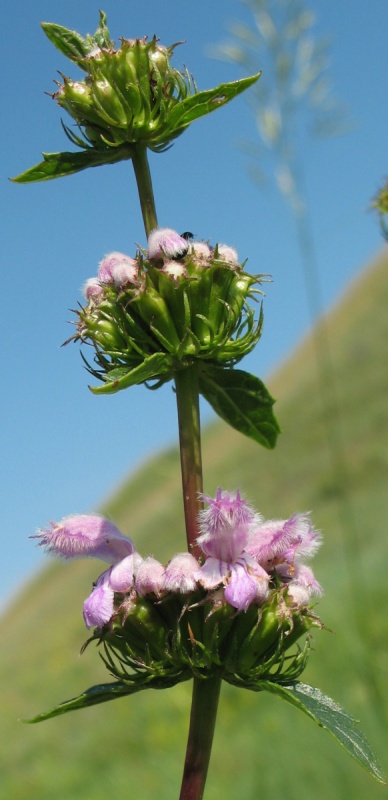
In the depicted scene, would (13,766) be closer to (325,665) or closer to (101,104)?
(325,665)

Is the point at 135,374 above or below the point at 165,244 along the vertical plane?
below

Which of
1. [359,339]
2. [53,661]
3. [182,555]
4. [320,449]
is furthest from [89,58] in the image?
[359,339]

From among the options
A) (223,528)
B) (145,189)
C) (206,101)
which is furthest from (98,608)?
(206,101)

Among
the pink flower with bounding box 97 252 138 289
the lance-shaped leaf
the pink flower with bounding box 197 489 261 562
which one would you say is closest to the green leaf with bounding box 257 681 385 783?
the pink flower with bounding box 197 489 261 562

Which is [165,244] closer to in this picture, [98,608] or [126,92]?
[126,92]

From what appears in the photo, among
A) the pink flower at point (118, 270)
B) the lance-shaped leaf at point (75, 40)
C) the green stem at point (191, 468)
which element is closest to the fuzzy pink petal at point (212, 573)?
the green stem at point (191, 468)

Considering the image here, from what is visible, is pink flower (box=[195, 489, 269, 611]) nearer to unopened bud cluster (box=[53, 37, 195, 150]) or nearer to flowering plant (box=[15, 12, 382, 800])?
flowering plant (box=[15, 12, 382, 800])
